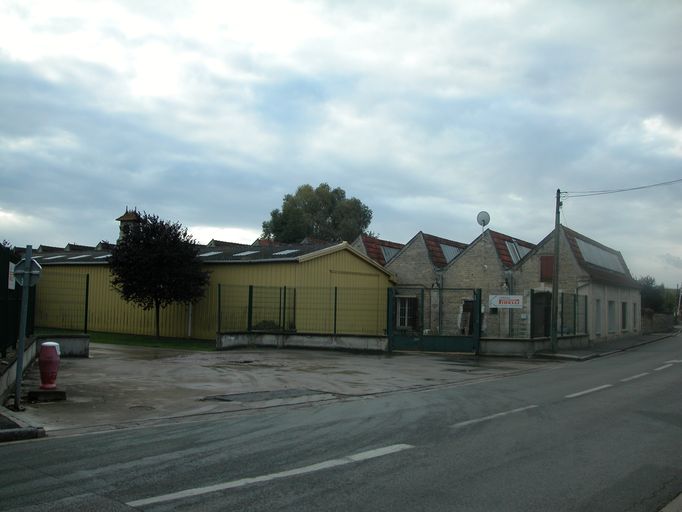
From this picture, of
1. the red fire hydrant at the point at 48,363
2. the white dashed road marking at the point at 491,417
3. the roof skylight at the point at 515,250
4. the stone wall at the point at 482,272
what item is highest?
the roof skylight at the point at 515,250

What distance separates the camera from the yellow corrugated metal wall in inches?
1023

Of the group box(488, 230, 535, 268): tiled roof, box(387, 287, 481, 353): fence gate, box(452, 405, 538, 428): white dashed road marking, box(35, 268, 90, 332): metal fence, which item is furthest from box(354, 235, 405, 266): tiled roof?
box(452, 405, 538, 428): white dashed road marking

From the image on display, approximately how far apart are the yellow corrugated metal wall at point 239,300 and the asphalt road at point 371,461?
15225 millimetres

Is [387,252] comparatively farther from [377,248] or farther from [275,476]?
[275,476]

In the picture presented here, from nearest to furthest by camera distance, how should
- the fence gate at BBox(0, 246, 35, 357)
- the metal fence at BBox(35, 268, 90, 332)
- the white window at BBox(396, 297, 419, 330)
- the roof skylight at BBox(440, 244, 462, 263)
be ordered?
the fence gate at BBox(0, 246, 35, 357) → the metal fence at BBox(35, 268, 90, 332) → the white window at BBox(396, 297, 419, 330) → the roof skylight at BBox(440, 244, 462, 263)

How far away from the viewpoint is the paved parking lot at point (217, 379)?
32.2 ft

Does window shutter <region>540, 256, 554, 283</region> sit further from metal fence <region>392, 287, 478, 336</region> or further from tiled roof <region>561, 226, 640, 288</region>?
metal fence <region>392, 287, 478, 336</region>

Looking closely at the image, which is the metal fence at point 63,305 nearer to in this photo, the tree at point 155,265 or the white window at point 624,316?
the tree at point 155,265

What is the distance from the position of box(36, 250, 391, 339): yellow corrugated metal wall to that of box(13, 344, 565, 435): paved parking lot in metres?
3.48

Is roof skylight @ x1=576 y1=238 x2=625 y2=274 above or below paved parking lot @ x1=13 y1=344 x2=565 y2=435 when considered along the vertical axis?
above

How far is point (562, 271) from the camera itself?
3169cm

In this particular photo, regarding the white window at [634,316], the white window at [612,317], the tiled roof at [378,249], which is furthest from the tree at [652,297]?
the tiled roof at [378,249]

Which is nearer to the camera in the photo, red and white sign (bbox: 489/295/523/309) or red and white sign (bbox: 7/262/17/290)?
red and white sign (bbox: 7/262/17/290)

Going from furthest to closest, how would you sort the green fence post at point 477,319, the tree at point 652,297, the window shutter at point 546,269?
the tree at point 652,297 → the window shutter at point 546,269 → the green fence post at point 477,319
